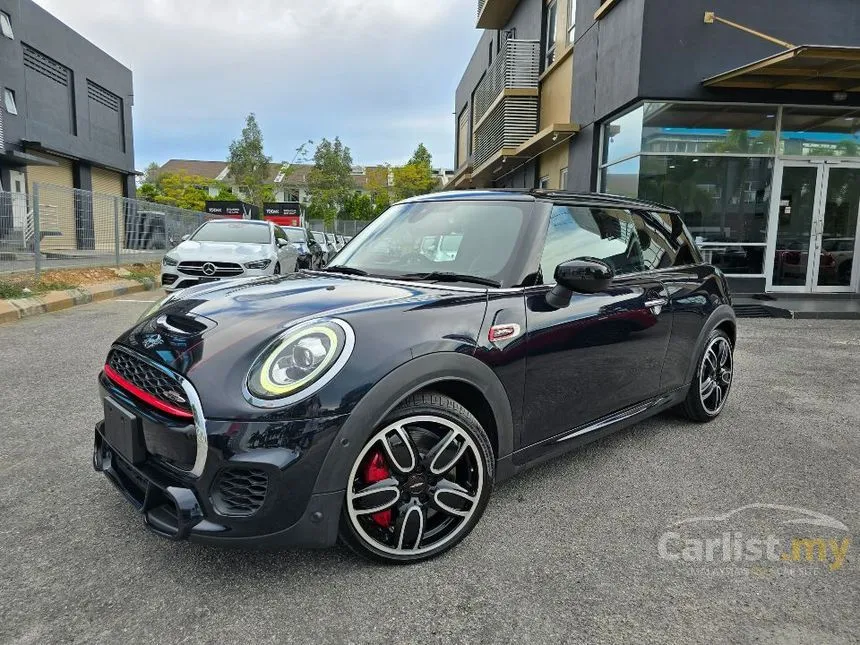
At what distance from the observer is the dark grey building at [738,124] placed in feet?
31.3

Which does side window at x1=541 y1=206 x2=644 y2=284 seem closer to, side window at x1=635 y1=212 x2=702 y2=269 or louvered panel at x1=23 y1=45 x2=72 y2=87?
side window at x1=635 y1=212 x2=702 y2=269

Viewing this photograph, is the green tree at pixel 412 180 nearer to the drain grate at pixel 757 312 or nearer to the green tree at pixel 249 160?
the green tree at pixel 249 160

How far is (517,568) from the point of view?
88.4 inches

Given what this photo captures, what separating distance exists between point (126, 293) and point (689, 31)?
10789 millimetres

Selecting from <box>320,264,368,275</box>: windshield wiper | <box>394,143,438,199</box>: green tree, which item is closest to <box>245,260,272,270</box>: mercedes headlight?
<box>320,264,368,275</box>: windshield wiper

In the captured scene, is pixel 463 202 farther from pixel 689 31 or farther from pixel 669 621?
pixel 689 31

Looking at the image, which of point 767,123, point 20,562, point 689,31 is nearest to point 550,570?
point 20,562

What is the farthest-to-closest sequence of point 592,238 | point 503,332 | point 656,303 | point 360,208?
point 360,208, point 656,303, point 592,238, point 503,332

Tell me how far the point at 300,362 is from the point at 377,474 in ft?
1.65

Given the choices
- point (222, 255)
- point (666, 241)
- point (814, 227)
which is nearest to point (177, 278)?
point (222, 255)

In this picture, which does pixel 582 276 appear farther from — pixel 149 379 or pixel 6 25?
pixel 6 25

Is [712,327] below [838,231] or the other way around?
below

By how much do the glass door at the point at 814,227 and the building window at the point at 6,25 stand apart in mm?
23717

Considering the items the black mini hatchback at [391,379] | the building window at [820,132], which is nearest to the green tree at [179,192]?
the building window at [820,132]
